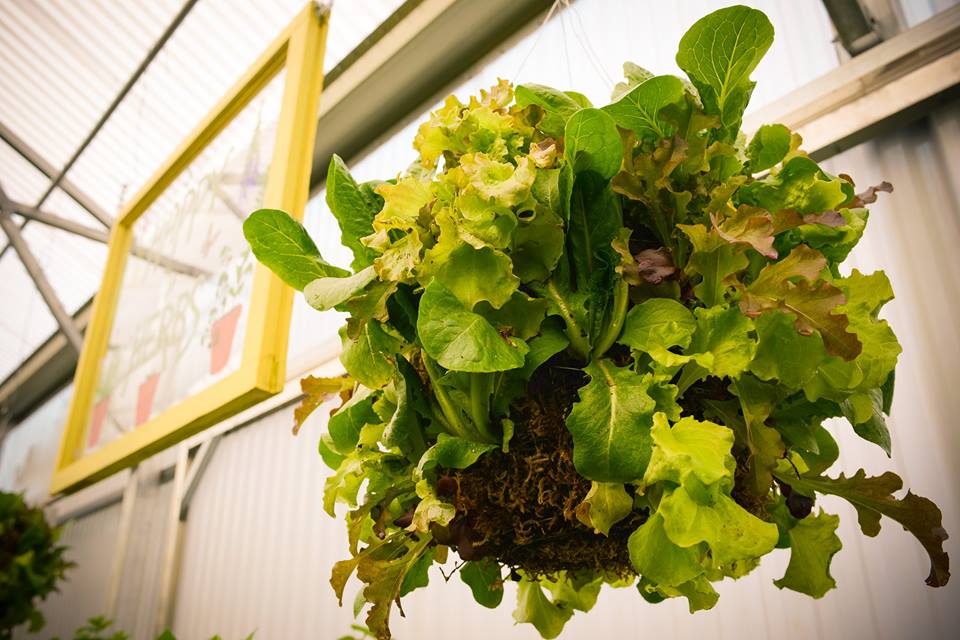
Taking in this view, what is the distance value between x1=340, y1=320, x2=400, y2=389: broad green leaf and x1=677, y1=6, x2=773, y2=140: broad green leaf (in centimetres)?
37

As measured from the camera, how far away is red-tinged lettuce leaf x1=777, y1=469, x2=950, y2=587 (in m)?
0.64

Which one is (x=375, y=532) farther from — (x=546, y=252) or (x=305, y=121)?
(x=305, y=121)

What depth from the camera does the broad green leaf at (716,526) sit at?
496mm

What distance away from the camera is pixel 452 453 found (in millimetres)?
628

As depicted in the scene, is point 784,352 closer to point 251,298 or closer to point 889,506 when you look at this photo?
point 889,506

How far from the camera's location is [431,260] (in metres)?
0.60

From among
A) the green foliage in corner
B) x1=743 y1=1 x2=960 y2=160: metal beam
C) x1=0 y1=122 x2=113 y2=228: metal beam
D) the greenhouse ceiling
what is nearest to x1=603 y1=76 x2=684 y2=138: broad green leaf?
x1=743 y1=1 x2=960 y2=160: metal beam

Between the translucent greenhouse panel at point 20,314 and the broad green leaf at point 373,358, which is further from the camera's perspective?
the translucent greenhouse panel at point 20,314

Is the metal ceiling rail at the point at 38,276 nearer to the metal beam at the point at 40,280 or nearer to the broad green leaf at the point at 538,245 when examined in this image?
the metal beam at the point at 40,280

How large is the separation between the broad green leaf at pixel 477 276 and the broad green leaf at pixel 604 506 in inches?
6.7

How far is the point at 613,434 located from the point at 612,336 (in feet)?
0.36

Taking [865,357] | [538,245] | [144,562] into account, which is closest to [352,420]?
[538,245]

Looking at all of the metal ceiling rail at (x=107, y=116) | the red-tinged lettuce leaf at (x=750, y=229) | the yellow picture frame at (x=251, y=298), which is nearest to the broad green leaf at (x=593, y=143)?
the red-tinged lettuce leaf at (x=750, y=229)

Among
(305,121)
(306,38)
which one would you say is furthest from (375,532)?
(306,38)
